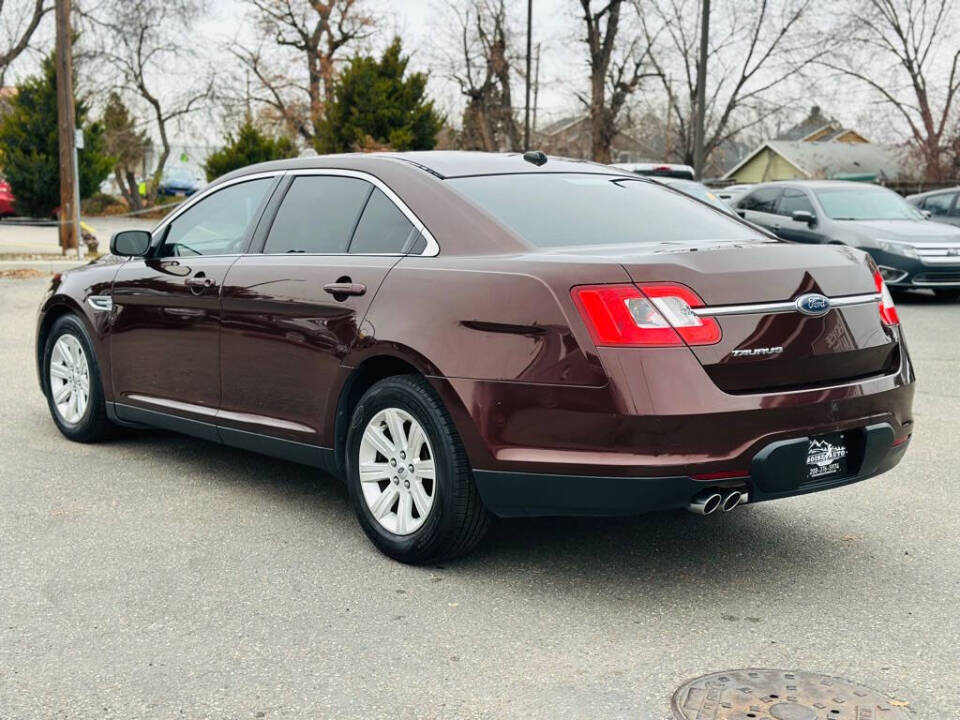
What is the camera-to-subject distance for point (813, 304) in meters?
4.10

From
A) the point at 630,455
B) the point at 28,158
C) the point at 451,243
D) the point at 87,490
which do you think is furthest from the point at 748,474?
the point at 28,158

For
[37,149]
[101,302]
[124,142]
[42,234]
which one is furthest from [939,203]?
[124,142]

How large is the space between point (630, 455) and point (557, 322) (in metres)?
0.50

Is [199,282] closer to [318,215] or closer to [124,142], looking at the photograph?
[318,215]

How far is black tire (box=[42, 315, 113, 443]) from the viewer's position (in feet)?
21.1

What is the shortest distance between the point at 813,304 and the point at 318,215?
2.18 meters

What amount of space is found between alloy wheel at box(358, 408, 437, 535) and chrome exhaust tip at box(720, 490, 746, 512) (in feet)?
3.38

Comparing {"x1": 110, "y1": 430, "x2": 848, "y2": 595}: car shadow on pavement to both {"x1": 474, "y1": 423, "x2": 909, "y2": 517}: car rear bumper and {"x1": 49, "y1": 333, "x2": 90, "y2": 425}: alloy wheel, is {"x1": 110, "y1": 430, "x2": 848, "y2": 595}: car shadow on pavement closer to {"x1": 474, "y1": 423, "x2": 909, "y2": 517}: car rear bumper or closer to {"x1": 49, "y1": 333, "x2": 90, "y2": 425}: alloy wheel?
{"x1": 474, "y1": 423, "x2": 909, "y2": 517}: car rear bumper

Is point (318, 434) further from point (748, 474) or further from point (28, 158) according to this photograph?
point (28, 158)

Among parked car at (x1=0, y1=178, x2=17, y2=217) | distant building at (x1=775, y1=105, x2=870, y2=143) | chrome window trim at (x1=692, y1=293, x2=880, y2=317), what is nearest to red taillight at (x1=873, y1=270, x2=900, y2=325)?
chrome window trim at (x1=692, y1=293, x2=880, y2=317)

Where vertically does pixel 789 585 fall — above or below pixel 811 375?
below

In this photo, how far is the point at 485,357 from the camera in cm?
412

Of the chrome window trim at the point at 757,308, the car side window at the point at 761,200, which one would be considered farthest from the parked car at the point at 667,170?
the chrome window trim at the point at 757,308

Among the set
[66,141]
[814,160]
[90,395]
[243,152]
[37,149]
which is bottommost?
[90,395]
